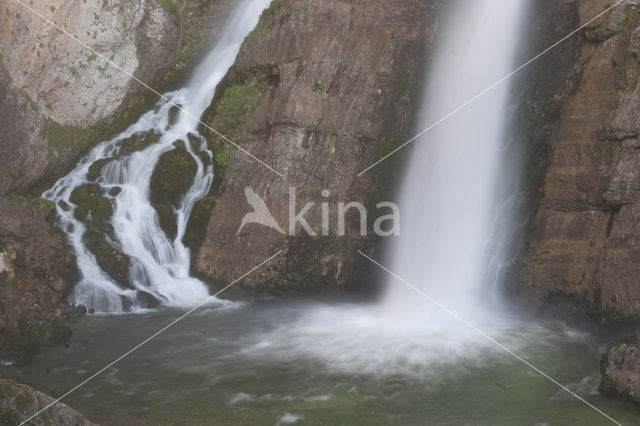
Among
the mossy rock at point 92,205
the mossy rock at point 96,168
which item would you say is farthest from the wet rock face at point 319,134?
the mossy rock at point 96,168

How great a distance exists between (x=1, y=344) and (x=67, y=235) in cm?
353

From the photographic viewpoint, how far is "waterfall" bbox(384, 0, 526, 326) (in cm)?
1257

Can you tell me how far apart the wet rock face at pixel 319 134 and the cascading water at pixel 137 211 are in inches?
23.1

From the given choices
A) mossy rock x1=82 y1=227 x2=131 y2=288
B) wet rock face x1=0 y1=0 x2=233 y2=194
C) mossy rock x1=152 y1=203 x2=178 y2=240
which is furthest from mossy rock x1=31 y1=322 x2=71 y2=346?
wet rock face x1=0 y1=0 x2=233 y2=194

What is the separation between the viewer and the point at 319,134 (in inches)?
556

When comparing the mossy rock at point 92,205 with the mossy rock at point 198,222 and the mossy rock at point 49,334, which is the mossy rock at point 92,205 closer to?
the mossy rock at point 198,222

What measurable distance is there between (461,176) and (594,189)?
2979mm

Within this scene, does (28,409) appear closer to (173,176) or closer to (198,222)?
(198,222)

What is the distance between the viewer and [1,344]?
9.99 metres

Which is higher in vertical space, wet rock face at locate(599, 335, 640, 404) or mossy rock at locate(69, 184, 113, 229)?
mossy rock at locate(69, 184, 113, 229)

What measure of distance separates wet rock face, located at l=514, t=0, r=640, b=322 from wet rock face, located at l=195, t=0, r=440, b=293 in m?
3.61

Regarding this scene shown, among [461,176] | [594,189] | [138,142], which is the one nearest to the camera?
[594,189]

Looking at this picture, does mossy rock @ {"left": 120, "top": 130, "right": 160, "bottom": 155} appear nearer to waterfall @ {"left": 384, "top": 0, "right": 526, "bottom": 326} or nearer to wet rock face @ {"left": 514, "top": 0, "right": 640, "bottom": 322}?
waterfall @ {"left": 384, "top": 0, "right": 526, "bottom": 326}

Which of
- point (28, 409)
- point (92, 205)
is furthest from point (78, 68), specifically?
point (28, 409)
